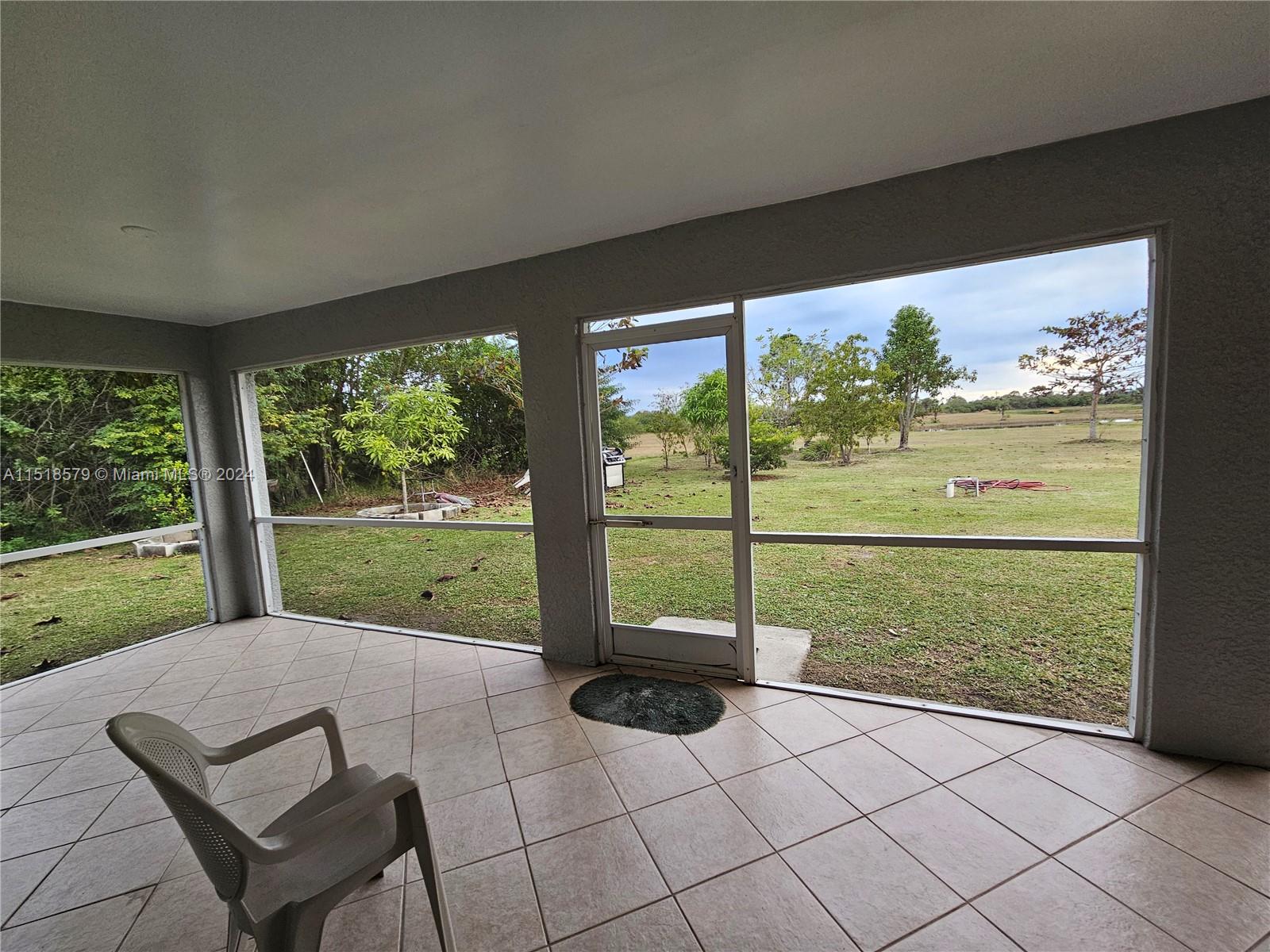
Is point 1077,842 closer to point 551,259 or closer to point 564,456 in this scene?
point 564,456

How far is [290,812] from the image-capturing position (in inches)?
53.1

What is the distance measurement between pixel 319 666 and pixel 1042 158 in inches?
187

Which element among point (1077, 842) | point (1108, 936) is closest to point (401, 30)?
point (1108, 936)

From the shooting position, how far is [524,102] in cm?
149

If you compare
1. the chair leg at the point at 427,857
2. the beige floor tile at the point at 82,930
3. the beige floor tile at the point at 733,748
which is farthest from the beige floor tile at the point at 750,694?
the beige floor tile at the point at 82,930

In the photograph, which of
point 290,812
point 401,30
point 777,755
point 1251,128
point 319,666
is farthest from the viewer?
point 319,666

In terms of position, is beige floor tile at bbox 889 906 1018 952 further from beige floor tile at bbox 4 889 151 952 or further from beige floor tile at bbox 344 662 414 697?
beige floor tile at bbox 344 662 414 697

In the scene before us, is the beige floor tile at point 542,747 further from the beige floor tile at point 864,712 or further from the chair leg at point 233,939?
the beige floor tile at point 864,712

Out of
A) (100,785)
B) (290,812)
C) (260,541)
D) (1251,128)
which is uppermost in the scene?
(1251,128)

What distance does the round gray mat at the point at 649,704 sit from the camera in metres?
2.36

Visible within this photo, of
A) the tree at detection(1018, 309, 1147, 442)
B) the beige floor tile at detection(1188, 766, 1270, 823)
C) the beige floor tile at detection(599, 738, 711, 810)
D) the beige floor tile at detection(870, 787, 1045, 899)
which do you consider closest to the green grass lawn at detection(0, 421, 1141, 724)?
the tree at detection(1018, 309, 1147, 442)

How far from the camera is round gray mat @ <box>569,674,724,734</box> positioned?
2361mm

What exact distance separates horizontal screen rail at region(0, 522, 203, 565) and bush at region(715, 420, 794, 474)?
4374 millimetres

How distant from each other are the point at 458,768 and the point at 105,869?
117cm
